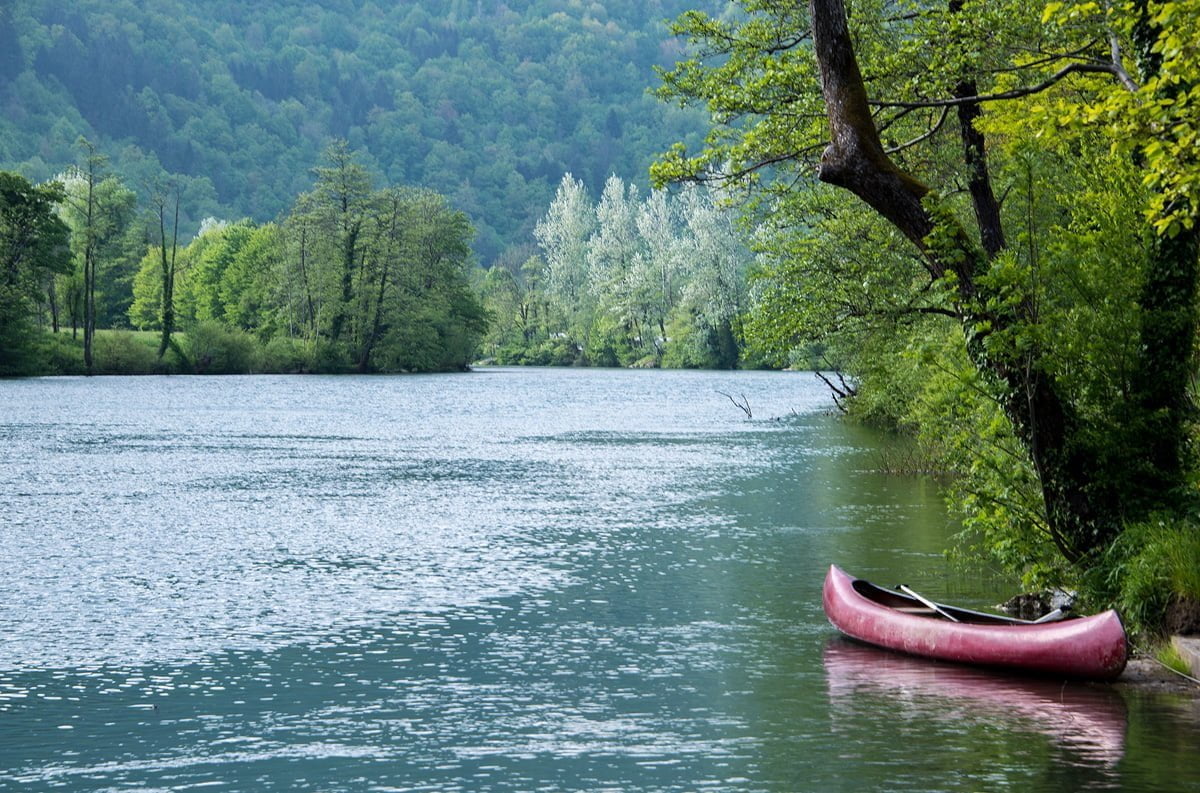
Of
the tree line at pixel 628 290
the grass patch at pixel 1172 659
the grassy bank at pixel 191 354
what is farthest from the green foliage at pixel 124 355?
the grass patch at pixel 1172 659

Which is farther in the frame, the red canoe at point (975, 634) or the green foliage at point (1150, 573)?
the green foliage at point (1150, 573)

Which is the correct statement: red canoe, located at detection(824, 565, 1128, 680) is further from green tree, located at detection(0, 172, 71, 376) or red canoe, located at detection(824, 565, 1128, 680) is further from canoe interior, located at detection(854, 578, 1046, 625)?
green tree, located at detection(0, 172, 71, 376)

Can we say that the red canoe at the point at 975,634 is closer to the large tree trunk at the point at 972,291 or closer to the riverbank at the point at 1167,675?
the riverbank at the point at 1167,675

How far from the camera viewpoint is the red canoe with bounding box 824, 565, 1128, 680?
12.4 metres

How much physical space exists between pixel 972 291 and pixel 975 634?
10.9ft

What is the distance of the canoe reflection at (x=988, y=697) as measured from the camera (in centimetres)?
1124

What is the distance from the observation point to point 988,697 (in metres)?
12.5

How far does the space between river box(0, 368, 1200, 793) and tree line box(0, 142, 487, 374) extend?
65.1m

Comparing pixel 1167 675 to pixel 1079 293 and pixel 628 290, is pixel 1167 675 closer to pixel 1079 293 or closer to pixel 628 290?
pixel 1079 293

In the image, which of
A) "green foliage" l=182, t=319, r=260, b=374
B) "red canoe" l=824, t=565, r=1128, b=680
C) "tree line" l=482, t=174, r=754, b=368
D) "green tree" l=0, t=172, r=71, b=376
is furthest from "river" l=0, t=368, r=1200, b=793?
"tree line" l=482, t=174, r=754, b=368

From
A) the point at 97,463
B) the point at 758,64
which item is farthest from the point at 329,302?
the point at 758,64

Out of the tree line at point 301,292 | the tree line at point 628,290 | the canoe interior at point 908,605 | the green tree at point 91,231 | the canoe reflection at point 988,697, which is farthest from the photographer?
the tree line at point 628,290

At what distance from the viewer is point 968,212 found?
92.6 feet

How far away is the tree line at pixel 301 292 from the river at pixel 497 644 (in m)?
65.1
